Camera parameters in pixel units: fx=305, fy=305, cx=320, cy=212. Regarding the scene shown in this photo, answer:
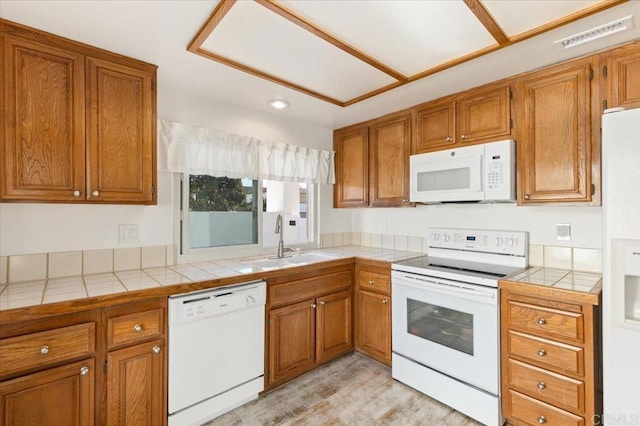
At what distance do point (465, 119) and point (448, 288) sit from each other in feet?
4.20

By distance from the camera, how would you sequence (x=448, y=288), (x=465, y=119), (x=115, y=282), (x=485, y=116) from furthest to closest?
(x=465, y=119), (x=485, y=116), (x=448, y=288), (x=115, y=282)

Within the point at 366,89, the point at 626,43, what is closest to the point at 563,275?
the point at 626,43

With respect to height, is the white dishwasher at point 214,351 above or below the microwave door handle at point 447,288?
below

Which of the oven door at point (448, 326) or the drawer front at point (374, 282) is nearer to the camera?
the oven door at point (448, 326)

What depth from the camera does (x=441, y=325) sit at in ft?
7.04

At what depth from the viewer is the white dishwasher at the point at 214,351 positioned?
5.82 feet

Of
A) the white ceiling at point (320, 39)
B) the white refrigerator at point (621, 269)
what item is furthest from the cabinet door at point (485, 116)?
the white refrigerator at point (621, 269)

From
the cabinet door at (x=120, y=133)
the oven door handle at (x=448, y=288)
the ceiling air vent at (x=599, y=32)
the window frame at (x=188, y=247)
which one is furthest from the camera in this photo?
the window frame at (x=188, y=247)

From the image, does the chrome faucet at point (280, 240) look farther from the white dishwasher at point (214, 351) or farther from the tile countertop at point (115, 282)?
the white dishwasher at point (214, 351)

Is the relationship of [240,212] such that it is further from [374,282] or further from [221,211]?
[374,282]

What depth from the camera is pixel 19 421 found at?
4.45 ft

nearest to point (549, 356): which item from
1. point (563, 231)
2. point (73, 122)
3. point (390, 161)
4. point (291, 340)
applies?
point (563, 231)

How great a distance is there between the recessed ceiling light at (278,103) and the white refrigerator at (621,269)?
2.08 m

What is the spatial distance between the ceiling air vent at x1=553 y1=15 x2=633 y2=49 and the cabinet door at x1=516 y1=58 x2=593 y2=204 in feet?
0.92
